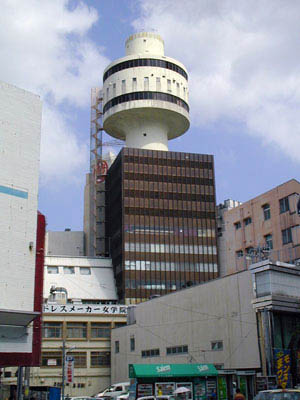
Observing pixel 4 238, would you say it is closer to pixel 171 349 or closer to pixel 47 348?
pixel 171 349

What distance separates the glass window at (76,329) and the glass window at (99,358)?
2880mm

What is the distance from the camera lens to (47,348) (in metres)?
74.1

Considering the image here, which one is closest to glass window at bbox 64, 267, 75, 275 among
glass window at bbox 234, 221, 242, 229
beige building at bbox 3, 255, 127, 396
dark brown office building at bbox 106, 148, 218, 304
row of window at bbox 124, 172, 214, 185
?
dark brown office building at bbox 106, 148, 218, 304

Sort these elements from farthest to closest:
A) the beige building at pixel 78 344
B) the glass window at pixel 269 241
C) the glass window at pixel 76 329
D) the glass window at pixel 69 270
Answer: the glass window at pixel 69 270
the glass window at pixel 76 329
the beige building at pixel 78 344
the glass window at pixel 269 241

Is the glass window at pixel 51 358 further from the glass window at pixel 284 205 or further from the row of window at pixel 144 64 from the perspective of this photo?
the row of window at pixel 144 64

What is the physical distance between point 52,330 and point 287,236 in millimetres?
33647

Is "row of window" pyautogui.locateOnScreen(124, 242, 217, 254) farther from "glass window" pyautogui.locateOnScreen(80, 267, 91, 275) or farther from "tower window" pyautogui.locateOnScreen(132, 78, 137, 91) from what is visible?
"tower window" pyautogui.locateOnScreen(132, 78, 137, 91)

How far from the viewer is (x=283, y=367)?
130ft

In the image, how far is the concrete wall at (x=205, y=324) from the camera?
141ft

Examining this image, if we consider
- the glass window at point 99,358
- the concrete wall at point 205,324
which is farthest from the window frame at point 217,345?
the glass window at point 99,358

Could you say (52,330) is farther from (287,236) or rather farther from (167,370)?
(167,370)

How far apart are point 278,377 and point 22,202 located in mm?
20922

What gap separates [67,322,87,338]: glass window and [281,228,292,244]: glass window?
30.8 m

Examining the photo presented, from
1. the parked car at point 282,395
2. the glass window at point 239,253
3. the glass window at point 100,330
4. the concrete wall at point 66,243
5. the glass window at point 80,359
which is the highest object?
the concrete wall at point 66,243
